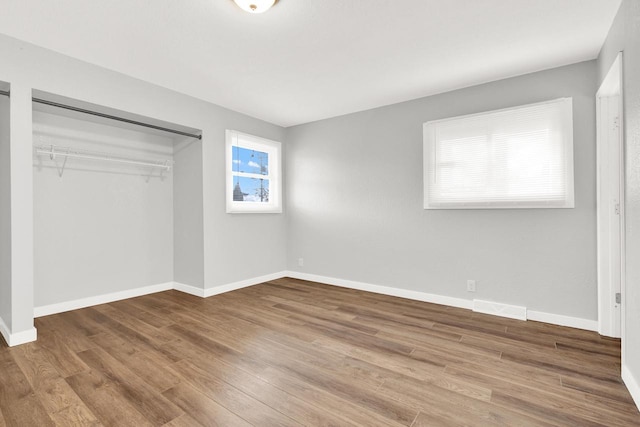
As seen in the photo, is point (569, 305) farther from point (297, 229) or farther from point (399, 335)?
point (297, 229)

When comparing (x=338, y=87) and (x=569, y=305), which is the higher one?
(x=338, y=87)

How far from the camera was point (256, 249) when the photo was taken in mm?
4766

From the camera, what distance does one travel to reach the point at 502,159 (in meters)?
3.28

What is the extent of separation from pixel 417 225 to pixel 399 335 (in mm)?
1544

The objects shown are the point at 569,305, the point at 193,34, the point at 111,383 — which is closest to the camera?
the point at 111,383

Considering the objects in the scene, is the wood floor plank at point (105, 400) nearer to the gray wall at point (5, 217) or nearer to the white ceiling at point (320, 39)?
the gray wall at point (5, 217)

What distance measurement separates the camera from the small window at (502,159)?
9.80 ft

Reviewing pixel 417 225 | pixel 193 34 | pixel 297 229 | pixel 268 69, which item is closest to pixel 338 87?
pixel 268 69

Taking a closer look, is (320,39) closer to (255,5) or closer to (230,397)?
(255,5)

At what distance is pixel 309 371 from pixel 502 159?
283 cm

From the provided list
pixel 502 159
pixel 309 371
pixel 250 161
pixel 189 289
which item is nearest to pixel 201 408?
pixel 309 371

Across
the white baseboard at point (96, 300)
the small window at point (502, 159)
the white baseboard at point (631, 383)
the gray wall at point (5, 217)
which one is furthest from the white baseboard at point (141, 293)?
the white baseboard at point (631, 383)

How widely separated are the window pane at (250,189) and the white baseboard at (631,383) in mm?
4240

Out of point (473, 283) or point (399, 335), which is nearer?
point (399, 335)
